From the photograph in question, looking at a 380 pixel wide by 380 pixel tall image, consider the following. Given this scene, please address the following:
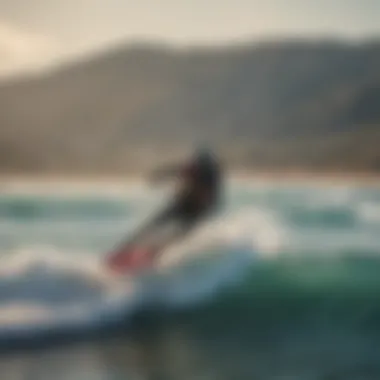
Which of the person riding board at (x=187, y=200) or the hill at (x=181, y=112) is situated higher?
the hill at (x=181, y=112)

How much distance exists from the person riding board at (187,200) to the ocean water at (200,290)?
0.02m

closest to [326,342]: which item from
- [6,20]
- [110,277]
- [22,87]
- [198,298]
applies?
[198,298]

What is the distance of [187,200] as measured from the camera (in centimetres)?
116

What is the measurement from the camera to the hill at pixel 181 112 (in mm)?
1184

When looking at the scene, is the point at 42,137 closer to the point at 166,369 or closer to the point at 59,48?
the point at 59,48

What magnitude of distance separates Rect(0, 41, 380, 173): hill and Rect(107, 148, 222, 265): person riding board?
0.03m

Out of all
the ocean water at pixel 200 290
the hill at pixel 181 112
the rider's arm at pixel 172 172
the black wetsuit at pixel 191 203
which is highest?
the hill at pixel 181 112

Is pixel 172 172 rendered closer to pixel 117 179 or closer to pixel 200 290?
pixel 117 179

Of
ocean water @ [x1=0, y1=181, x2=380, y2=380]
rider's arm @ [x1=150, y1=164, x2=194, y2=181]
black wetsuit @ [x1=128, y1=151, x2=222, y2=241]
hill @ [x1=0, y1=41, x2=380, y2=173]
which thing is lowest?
ocean water @ [x1=0, y1=181, x2=380, y2=380]

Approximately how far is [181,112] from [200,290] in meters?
0.31

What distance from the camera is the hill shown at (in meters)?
1.18

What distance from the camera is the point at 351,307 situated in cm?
116

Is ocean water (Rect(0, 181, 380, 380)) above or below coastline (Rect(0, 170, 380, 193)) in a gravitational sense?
below

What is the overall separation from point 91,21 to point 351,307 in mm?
675
